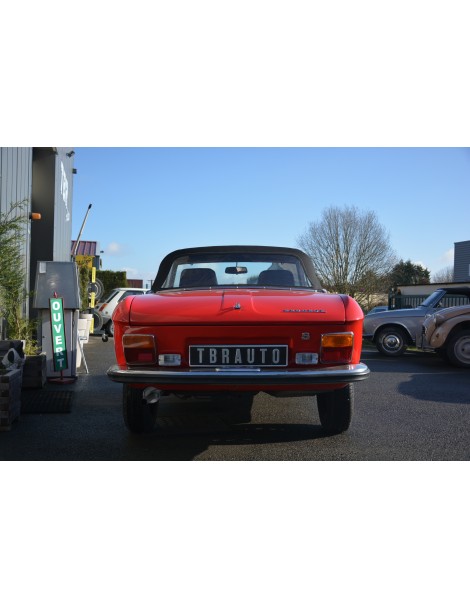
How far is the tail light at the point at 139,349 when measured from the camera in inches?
146

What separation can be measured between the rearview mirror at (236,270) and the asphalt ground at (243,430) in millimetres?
1286

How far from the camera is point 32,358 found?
21.3 ft

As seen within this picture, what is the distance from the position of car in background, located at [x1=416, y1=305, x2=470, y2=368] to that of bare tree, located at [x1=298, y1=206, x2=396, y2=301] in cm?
1938

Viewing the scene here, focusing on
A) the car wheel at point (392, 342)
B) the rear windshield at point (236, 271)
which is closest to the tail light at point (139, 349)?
the rear windshield at point (236, 271)

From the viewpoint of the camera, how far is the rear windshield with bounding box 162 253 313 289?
4797mm

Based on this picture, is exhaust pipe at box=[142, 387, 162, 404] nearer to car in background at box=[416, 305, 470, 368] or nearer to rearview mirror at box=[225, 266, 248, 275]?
rearview mirror at box=[225, 266, 248, 275]

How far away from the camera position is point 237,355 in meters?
3.70

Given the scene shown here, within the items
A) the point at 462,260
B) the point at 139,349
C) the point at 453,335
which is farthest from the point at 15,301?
the point at 462,260

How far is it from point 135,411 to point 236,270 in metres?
1.44

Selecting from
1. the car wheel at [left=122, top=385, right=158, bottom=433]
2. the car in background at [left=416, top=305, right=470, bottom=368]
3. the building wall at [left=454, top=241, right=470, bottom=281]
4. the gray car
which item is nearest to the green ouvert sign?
the car wheel at [left=122, top=385, right=158, bottom=433]

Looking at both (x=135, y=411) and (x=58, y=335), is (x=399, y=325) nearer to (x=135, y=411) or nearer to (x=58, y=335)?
(x=58, y=335)

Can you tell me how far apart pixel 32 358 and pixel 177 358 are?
3.40m
